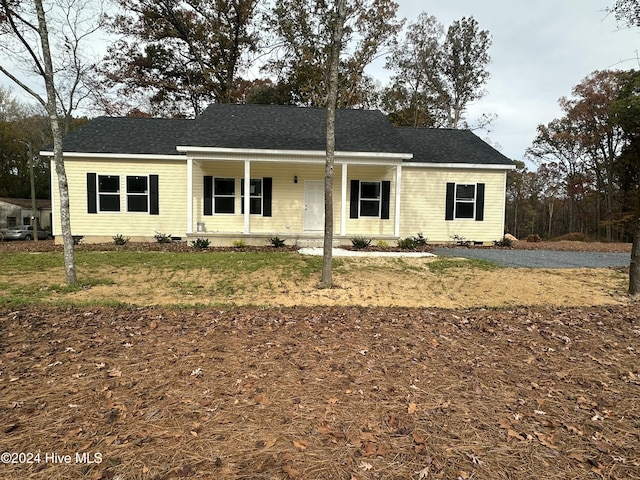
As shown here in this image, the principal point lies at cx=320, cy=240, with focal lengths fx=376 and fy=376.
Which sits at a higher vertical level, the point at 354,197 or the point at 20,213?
the point at 354,197

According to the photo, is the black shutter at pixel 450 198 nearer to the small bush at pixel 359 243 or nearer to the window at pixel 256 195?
the small bush at pixel 359 243

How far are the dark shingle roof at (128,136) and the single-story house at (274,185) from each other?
6 centimetres

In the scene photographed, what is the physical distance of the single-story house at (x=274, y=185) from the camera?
45.0 feet

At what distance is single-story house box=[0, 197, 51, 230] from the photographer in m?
35.4

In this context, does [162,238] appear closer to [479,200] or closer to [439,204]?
[439,204]

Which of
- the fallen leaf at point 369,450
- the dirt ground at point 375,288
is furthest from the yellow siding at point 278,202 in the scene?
the fallen leaf at point 369,450

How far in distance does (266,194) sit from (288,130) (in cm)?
262

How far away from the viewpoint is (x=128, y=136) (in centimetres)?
1494

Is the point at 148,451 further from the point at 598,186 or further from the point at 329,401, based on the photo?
the point at 598,186

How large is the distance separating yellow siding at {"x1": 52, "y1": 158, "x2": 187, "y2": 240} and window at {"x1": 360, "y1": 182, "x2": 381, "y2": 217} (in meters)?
6.82

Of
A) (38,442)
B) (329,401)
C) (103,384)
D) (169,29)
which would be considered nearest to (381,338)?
(329,401)

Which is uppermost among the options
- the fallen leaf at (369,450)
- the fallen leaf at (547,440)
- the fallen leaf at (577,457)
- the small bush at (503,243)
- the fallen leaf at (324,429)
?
the small bush at (503,243)

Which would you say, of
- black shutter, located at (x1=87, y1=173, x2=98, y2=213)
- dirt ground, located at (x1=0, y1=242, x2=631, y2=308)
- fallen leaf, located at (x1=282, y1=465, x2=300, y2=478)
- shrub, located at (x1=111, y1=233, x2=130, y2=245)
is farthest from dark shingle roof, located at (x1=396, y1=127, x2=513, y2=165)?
fallen leaf, located at (x1=282, y1=465, x2=300, y2=478)

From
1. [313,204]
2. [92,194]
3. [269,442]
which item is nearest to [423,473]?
[269,442]
